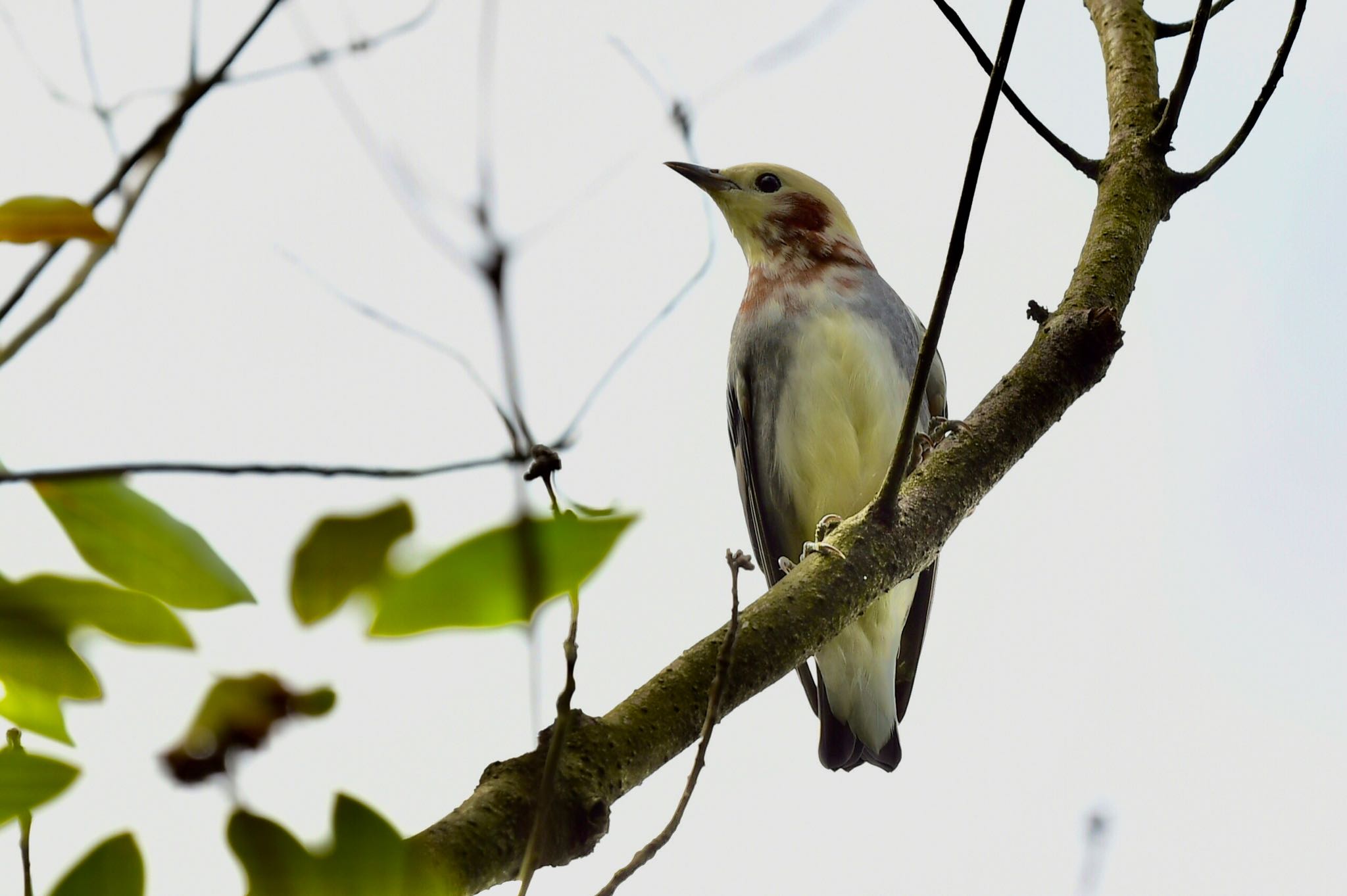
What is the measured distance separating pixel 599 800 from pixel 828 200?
16.1 ft

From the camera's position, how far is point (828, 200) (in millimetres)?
6551

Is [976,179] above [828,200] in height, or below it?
below

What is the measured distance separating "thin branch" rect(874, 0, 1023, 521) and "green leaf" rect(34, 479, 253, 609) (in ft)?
5.71

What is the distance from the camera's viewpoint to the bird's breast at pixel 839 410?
558 cm

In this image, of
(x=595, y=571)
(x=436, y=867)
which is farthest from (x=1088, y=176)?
(x=595, y=571)

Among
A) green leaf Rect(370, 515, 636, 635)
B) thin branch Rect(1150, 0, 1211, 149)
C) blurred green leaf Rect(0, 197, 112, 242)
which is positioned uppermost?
thin branch Rect(1150, 0, 1211, 149)

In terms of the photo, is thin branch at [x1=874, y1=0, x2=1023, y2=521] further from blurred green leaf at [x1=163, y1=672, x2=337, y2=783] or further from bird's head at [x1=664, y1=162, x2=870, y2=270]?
bird's head at [x1=664, y1=162, x2=870, y2=270]

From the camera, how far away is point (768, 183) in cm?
651

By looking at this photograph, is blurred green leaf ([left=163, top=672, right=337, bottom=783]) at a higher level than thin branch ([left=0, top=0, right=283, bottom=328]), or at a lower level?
lower

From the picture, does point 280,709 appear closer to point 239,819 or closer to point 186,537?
point 239,819

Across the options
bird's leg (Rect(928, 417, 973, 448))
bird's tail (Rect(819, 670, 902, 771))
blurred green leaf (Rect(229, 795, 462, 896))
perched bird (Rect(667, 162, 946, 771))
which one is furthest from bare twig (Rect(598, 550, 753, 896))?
bird's tail (Rect(819, 670, 902, 771))

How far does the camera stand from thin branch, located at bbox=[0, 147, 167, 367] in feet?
3.88

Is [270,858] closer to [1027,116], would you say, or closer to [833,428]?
[1027,116]

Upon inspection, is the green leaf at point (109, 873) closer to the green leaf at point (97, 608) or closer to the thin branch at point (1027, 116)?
the green leaf at point (97, 608)
